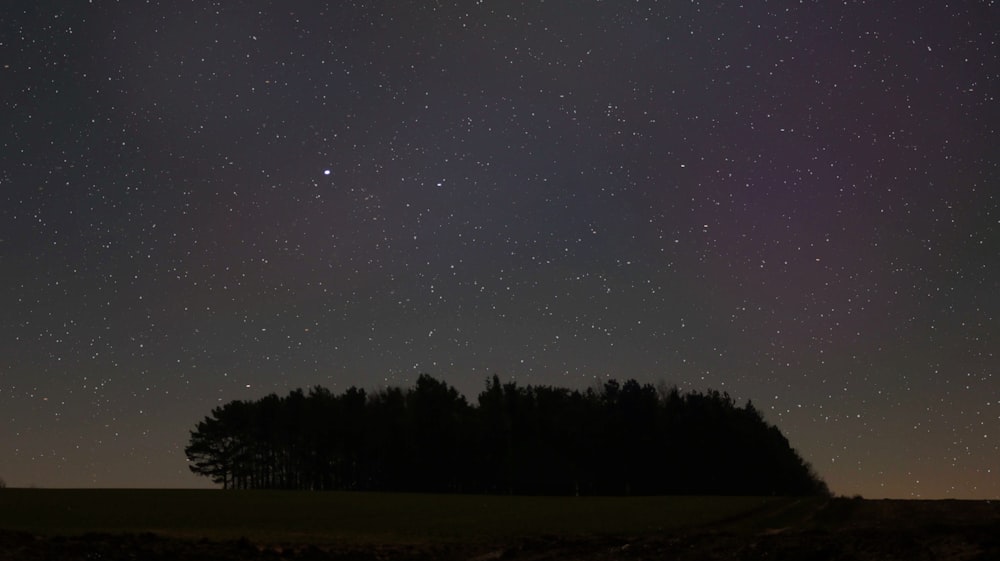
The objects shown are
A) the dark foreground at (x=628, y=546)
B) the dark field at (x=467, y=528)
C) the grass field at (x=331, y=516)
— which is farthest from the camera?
the grass field at (x=331, y=516)

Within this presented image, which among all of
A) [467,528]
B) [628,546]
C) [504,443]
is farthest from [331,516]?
[504,443]

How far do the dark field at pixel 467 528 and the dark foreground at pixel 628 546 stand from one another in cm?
6

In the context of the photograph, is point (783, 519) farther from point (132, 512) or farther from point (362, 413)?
point (362, 413)

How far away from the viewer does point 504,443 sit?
12156 centimetres

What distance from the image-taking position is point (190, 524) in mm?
46000

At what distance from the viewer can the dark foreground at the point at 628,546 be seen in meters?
24.5

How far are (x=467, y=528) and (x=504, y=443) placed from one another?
78.7m

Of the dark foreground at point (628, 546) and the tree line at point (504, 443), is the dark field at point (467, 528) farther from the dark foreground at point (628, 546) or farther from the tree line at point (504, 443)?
the tree line at point (504, 443)

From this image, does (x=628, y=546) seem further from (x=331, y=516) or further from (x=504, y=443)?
(x=504, y=443)

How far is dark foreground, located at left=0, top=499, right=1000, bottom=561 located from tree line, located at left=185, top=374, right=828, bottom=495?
73.8 m

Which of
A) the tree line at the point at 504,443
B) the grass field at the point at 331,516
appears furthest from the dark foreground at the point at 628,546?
the tree line at the point at 504,443

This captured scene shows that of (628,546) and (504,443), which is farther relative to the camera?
(504,443)

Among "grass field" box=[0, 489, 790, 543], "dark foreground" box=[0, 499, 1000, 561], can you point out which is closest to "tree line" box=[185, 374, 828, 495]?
"grass field" box=[0, 489, 790, 543]

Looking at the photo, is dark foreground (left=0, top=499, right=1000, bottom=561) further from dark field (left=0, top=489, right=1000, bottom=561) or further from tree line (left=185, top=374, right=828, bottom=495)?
tree line (left=185, top=374, right=828, bottom=495)
